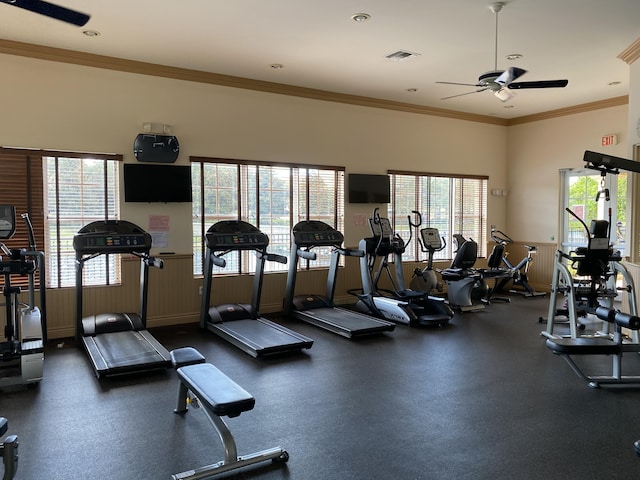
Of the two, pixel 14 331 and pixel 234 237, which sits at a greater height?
pixel 234 237

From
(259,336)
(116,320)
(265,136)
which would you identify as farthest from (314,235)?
(116,320)

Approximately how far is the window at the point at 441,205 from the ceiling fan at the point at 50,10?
6.26 m

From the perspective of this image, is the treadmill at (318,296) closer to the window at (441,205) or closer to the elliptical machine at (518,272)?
the window at (441,205)

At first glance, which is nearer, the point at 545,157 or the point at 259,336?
the point at 259,336

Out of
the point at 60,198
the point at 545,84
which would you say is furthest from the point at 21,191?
the point at 545,84

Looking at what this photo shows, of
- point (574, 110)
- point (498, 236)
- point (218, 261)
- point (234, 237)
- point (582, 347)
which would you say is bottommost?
point (582, 347)

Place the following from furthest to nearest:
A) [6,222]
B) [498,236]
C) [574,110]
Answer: [498,236]
[574,110]
[6,222]

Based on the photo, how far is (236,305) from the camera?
671 centimetres

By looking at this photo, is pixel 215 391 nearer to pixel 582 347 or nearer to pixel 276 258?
pixel 582 347

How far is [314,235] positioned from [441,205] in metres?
3.46

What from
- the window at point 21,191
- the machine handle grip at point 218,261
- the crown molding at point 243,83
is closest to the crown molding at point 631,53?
the crown molding at point 243,83

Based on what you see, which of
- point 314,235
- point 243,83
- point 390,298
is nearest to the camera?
point 314,235

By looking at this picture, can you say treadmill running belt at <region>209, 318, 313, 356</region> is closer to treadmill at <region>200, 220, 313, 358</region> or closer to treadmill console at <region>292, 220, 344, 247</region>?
treadmill at <region>200, 220, 313, 358</region>

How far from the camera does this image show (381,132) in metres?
8.51
